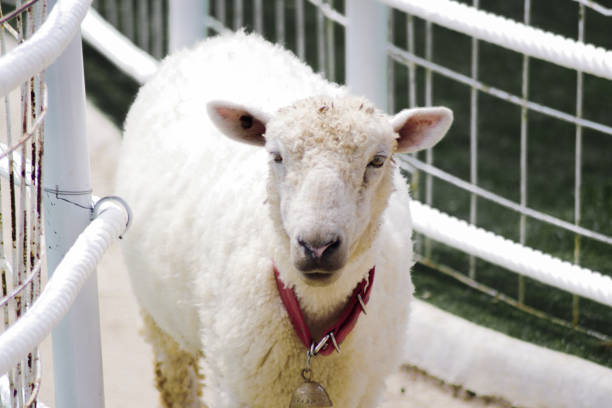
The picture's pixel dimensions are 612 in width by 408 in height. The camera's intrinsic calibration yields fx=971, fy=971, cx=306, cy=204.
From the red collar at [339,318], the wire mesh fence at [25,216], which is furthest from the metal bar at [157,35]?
the wire mesh fence at [25,216]

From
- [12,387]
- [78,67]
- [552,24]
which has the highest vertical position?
[552,24]

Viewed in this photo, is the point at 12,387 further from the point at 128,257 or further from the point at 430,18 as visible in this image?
the point at 430,18

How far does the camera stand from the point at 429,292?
4199 millimetres

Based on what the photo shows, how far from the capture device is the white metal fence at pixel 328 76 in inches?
79.2

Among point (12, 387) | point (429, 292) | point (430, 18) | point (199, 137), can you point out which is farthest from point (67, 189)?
point (429, 292)

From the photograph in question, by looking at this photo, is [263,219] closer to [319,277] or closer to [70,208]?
[319,277]

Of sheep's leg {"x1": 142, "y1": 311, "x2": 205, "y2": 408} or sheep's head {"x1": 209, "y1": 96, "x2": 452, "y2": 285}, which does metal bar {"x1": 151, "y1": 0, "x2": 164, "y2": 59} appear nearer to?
sheep's leg {"x1": 142, "y1": 311, "x2": 205, "y2": 408}

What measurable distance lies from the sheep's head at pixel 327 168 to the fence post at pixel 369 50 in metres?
1.48

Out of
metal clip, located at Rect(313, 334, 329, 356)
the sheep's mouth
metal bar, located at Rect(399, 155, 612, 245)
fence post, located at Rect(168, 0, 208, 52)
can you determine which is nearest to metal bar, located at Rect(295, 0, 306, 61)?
fence post, located at Rect(168, 0, 208, 52)

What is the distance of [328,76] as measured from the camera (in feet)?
19.6

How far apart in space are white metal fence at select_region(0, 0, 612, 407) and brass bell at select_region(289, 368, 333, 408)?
0.51 m

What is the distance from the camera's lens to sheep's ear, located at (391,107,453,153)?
2.52 m

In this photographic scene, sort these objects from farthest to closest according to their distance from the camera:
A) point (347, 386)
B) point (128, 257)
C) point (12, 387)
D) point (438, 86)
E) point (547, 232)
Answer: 1. point (438, 86)
2. point (547, 232)
3. point (128, 257)
4. point (347, 386)
5. point (12, 387)

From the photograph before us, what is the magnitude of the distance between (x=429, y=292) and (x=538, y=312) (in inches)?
18.5
